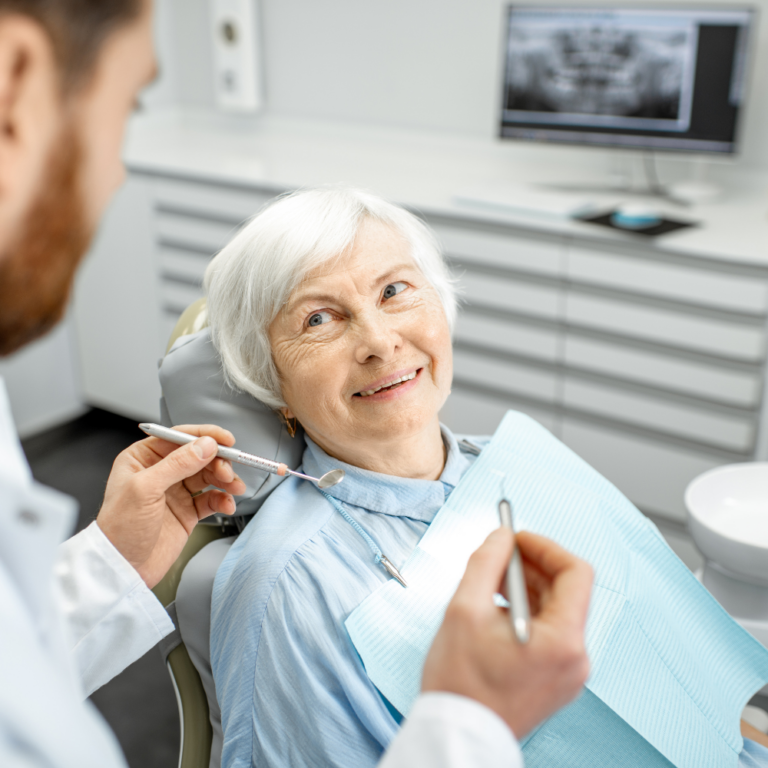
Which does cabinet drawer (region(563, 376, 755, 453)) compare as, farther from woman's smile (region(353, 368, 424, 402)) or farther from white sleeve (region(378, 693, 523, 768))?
white sleeve (region(378, 693, 523, 768))

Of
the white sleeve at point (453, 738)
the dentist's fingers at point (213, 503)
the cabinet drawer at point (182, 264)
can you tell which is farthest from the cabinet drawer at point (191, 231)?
the white sleeve at point (453, 738)

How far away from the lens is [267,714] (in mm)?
1061

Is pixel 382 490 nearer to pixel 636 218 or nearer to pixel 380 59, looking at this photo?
pixel 636 218

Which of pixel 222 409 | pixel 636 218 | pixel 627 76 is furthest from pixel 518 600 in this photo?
pixel 627 76

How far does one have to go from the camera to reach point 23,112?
1.93ft

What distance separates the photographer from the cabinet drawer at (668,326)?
219 centimetres

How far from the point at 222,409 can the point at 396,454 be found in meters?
0.28

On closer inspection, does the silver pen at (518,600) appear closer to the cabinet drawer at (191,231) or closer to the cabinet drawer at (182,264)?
the cabinet drawer at (191,231)

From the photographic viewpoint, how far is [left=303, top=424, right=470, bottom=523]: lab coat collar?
125 cm

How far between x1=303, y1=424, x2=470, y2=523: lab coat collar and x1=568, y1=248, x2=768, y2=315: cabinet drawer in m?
1.18

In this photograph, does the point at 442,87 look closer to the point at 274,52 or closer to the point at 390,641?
the point at 274,52

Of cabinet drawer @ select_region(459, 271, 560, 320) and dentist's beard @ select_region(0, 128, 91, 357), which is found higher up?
dentist's beard @ select_region(0, 128, 91, 357)

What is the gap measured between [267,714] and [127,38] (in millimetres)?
804

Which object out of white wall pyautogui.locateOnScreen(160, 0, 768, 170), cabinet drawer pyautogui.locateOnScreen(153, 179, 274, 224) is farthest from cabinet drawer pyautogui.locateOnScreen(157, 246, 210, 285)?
white wall pyautogui.locateOnScreen(160, 0, 768, 170)
